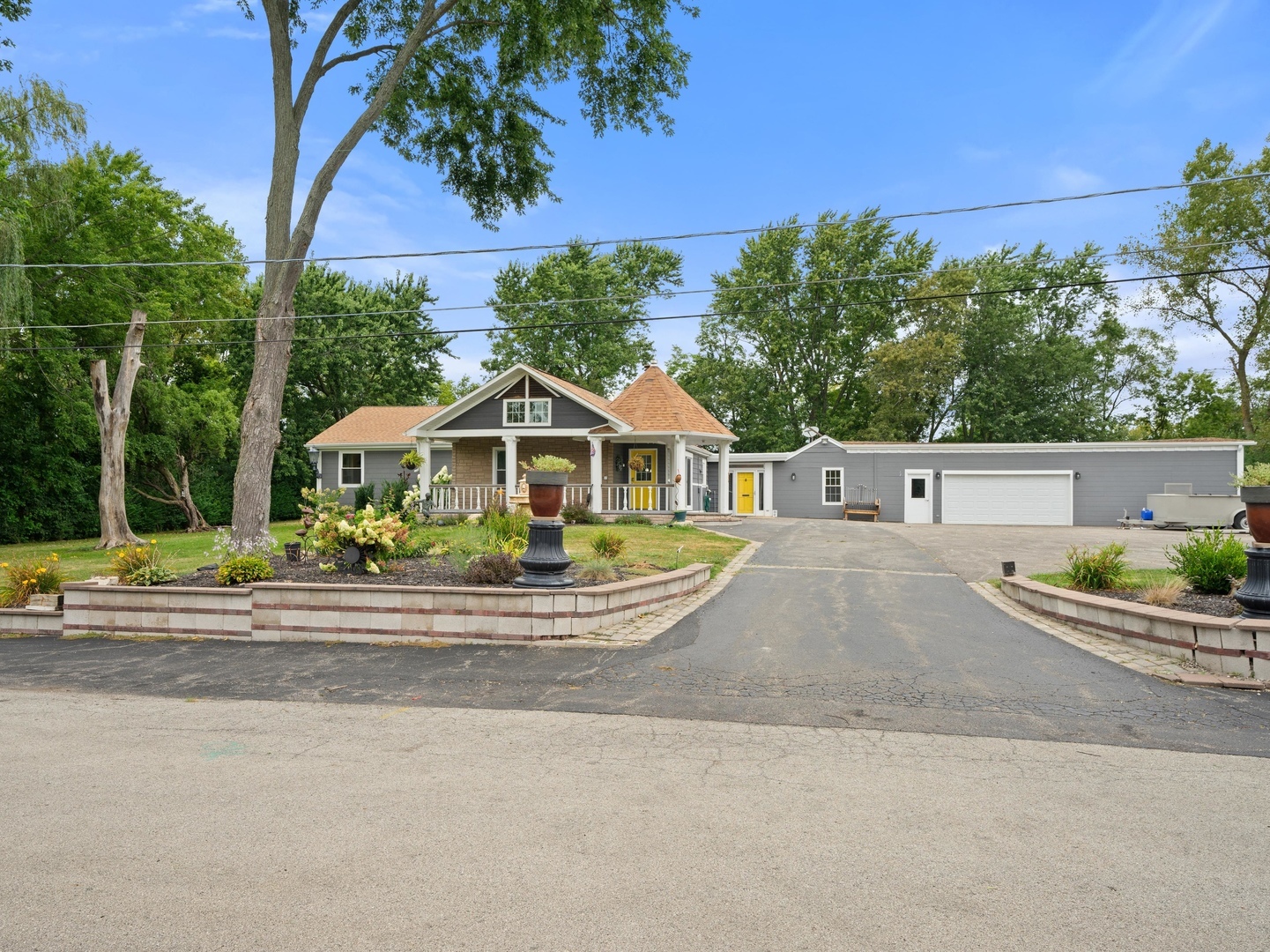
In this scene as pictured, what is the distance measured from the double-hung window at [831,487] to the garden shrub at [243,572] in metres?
23.5

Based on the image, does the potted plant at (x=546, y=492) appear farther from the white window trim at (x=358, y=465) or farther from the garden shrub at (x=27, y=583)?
the white window trim at (x=358, y=465)

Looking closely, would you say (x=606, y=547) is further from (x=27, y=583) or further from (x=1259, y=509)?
(x=1259, y=509)

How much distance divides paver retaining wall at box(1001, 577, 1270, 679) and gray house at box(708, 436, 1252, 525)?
18319 mm

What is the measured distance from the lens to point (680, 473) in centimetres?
2278

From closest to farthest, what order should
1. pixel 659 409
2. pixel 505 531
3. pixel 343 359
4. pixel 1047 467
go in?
pixel 505 531 → pixel 659 409 → pixel 1047 467 → pixel 343 359

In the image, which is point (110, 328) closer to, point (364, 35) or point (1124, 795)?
point (364, 35)

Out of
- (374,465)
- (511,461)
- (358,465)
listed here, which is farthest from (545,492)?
(358,465)

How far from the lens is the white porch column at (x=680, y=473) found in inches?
878

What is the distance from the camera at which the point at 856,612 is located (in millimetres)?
9375

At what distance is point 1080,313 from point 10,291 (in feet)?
145

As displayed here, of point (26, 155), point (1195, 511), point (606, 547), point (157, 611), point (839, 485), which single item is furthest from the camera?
point (839, 485)

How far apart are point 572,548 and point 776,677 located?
7.97 meters

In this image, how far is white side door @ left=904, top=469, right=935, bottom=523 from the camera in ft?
92.3

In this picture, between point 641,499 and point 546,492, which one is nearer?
point 546,492
